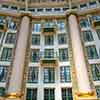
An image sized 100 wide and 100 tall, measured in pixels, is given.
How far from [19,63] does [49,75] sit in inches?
123

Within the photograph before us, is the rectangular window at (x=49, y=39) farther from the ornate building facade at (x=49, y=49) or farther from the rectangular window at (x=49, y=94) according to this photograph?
the rectangular window at (x=49, y=94)

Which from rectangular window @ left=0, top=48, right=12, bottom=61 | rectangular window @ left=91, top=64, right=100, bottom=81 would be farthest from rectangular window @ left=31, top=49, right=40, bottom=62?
rectangular window @ left=91, top=64, right=100, bottom=81

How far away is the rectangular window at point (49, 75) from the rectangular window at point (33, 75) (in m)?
0.87

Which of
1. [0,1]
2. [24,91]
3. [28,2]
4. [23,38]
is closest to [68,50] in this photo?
[23,38]

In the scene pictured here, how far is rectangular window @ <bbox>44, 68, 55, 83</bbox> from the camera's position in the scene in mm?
19916

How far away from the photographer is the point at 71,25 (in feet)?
79.1

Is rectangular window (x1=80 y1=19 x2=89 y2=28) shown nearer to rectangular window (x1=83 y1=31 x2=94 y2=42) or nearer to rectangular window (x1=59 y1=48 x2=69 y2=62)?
rectangular window (x1=83 y1=31 x2=94 y2=42)

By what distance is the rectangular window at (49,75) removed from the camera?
19.9m

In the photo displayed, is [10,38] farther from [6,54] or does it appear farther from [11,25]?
[6,54]

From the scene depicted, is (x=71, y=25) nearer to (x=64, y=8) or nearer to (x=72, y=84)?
(x=64, y=8)

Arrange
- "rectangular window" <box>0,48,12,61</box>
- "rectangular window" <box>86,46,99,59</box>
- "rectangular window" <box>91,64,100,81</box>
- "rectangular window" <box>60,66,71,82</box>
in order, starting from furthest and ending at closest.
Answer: "rectangular window" <box>0,48,12,61</box> → "rectangular window" <box>86,46,99,59</box> → "rectangular window" <box>60,66,71,82</box> → "rectangular window" <box>91,64,100,81</box>

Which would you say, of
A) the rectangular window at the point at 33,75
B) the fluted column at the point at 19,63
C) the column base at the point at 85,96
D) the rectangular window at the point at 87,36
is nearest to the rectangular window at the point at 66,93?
the column base at the point at 85,96

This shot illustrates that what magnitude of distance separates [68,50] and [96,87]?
5413 mm

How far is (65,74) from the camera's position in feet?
66.7
